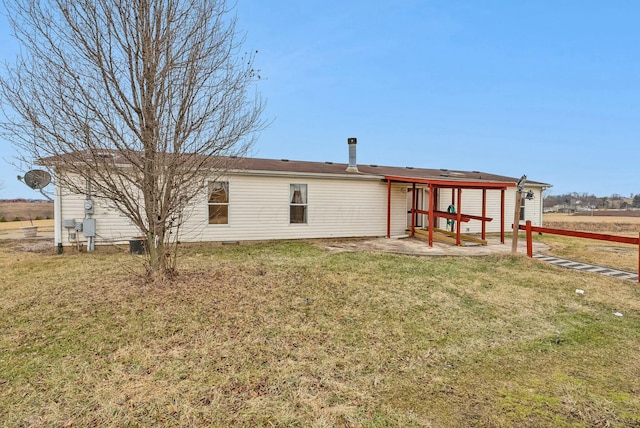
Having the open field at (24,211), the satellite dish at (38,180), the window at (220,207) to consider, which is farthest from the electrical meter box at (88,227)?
the open field at (24,211)

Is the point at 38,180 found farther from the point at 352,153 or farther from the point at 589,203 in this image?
the point at 589,203

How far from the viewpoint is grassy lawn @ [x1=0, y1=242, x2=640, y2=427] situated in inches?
91.4

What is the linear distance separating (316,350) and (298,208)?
27.0ft

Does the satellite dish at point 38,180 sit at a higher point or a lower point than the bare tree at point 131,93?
lower

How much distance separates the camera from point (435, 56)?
59.5ft

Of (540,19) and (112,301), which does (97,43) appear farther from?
(540,19)

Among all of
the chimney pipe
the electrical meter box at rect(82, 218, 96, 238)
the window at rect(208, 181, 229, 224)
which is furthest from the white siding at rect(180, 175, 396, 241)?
the electrical meter box at rect(82, 218, 96, 238)

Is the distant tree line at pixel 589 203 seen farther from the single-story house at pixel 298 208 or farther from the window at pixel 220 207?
the window at pixel 220 207

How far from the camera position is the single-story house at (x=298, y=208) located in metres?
9.31

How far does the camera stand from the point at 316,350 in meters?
3.29

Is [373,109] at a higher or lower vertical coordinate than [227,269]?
higher

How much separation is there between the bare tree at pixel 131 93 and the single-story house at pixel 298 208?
4.26 meters

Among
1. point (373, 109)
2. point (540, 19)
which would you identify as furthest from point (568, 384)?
point (373, 109)

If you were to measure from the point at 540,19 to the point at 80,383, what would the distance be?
58.9 ft
